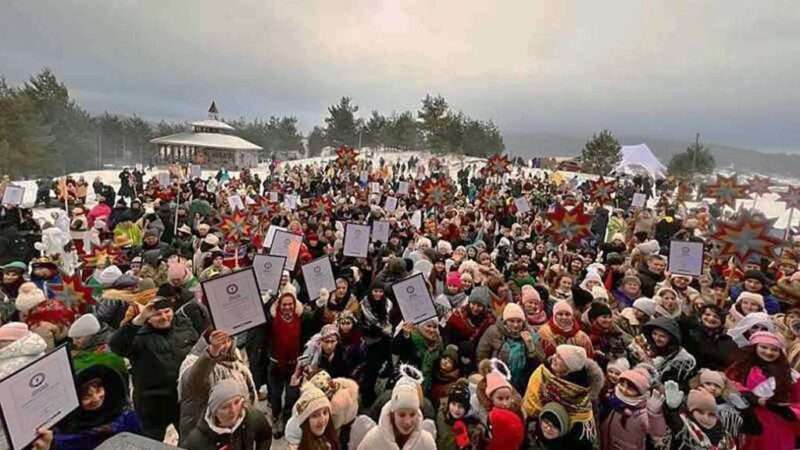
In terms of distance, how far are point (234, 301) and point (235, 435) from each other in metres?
1.31

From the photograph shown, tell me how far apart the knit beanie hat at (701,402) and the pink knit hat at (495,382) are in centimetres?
110

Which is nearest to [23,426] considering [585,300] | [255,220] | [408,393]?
[408,393]

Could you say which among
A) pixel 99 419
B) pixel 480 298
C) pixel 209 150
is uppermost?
pixel 209 150

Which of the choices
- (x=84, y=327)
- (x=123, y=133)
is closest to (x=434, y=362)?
(x=84, y=327)

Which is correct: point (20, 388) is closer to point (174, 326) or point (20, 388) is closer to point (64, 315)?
point (174, 326)

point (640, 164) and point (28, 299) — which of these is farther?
point (640, 164)

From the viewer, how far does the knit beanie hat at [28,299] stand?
4.05m

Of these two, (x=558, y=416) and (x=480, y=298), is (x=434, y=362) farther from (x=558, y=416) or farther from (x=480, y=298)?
(x=558, y=416)

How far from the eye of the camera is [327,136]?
67625mm

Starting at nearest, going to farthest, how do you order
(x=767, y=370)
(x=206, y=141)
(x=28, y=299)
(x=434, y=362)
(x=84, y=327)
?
(x=84, y=327)
(x=767, y=370)
(x=434, y=362)
(x=28, y=299)
(x=206, y=141)

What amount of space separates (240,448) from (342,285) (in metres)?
2.26

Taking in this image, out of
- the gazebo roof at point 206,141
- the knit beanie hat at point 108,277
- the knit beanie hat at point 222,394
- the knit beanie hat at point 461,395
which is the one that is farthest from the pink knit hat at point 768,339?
the gazebo roof at point 206,141

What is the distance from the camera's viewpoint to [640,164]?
3091cm

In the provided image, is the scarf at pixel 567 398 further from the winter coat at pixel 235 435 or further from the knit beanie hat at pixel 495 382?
the winter coat at pixel 235 435
